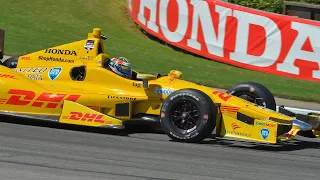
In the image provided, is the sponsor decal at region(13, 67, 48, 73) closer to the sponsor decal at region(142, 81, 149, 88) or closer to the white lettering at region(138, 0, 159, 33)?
the sponsor decal at region(142, 81, 149, 88)

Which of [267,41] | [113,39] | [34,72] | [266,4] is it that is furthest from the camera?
[266,4]

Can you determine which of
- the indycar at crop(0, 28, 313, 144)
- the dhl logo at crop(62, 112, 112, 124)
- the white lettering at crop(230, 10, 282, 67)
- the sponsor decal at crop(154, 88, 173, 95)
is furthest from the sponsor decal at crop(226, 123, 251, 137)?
the white lettering at crop(230, 10, 282, 67)

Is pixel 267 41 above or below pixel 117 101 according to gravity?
below

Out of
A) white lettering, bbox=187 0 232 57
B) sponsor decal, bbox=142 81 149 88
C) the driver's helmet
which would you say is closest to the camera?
sponsor decal, bbox=142 81 149 88

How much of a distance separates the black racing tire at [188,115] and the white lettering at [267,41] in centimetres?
843

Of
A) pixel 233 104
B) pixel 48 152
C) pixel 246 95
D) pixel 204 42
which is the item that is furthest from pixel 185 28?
pixel 48 152

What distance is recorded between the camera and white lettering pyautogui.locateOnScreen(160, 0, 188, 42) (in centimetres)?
2041

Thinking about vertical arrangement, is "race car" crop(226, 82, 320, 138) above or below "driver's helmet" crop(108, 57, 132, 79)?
below

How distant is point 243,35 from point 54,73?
8489 millimetres

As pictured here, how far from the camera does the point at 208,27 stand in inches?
778

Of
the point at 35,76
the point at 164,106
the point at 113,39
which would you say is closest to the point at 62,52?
the point at 35,76

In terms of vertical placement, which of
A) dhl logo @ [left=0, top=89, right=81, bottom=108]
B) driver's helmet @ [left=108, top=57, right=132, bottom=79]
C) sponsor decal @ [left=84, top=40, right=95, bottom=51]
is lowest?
dhl logo @ [left=0, top=89, right=81, bottom=108]

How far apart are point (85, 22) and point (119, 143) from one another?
14.0 m

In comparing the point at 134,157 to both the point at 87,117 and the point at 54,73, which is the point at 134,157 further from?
the point at 54,73
